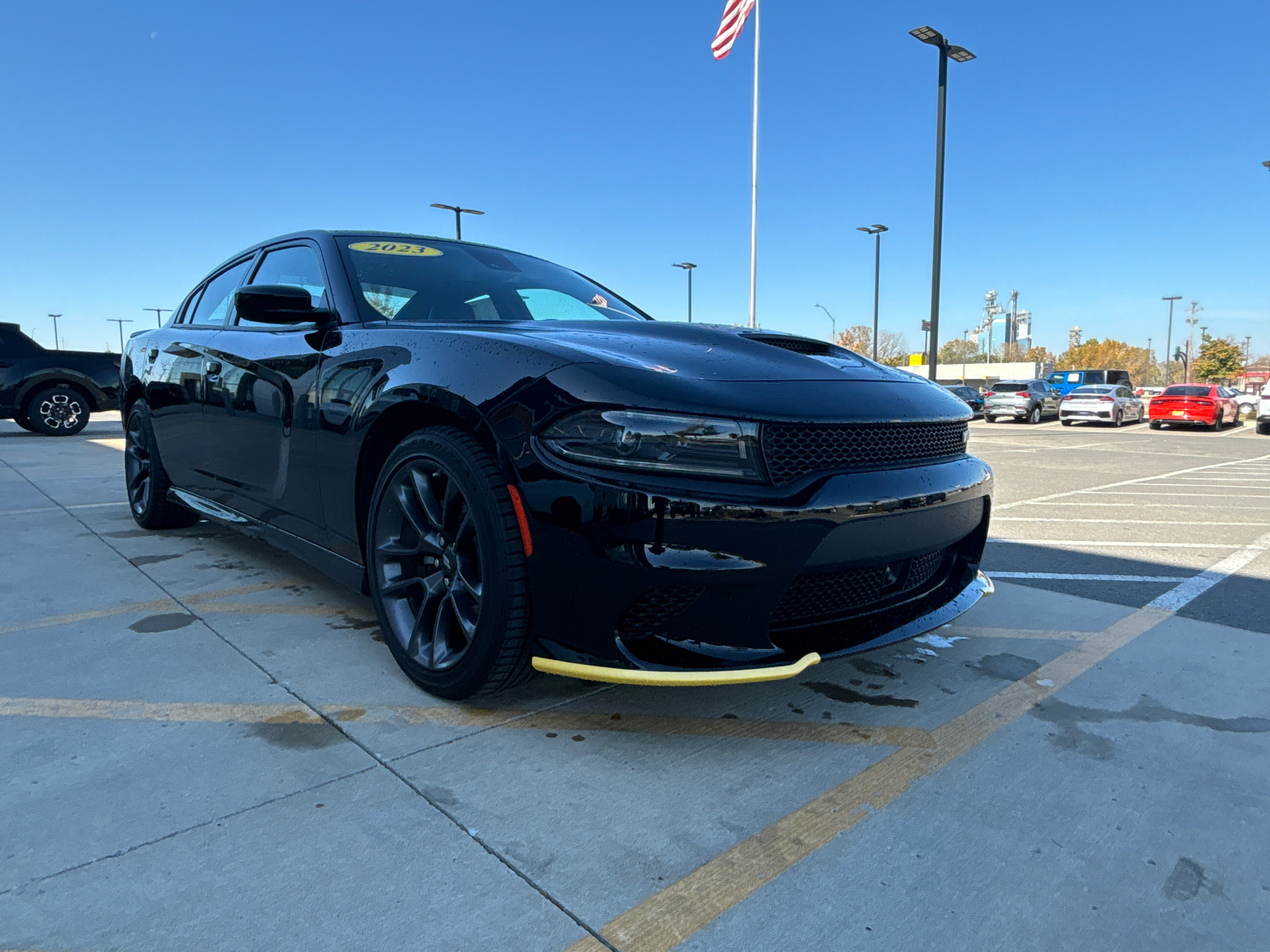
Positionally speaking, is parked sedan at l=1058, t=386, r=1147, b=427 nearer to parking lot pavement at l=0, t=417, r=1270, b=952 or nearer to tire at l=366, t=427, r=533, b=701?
parking lot pavement at l=0, t=417, r=1270, b=952

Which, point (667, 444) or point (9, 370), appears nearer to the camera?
point (667, 444)

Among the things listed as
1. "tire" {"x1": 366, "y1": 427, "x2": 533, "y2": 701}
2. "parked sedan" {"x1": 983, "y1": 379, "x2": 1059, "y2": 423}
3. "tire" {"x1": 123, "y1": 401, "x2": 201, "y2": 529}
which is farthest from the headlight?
"parked sedan" {"x1": 983, "y1": 379, "x2": 1059, "y2": 423}

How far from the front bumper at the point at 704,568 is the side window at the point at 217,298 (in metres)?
2.70

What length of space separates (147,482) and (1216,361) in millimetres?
81484

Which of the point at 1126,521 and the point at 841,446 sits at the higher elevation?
the point at 841,446

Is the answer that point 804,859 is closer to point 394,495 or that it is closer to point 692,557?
point 692,557

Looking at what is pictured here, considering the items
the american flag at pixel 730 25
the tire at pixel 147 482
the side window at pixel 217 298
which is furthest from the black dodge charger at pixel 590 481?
the american flag at pixel 730 25

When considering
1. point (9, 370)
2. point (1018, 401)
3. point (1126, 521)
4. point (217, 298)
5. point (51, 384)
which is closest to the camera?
point (217, 298)

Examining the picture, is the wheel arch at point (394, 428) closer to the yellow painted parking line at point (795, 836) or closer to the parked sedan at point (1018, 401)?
the yellow painted parking line at point (795, 836)

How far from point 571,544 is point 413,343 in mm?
930

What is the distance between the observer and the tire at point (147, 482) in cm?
464

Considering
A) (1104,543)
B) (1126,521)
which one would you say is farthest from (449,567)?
(1126,521)

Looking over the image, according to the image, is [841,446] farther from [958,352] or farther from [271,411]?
[958,352]

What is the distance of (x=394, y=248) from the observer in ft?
10.9
